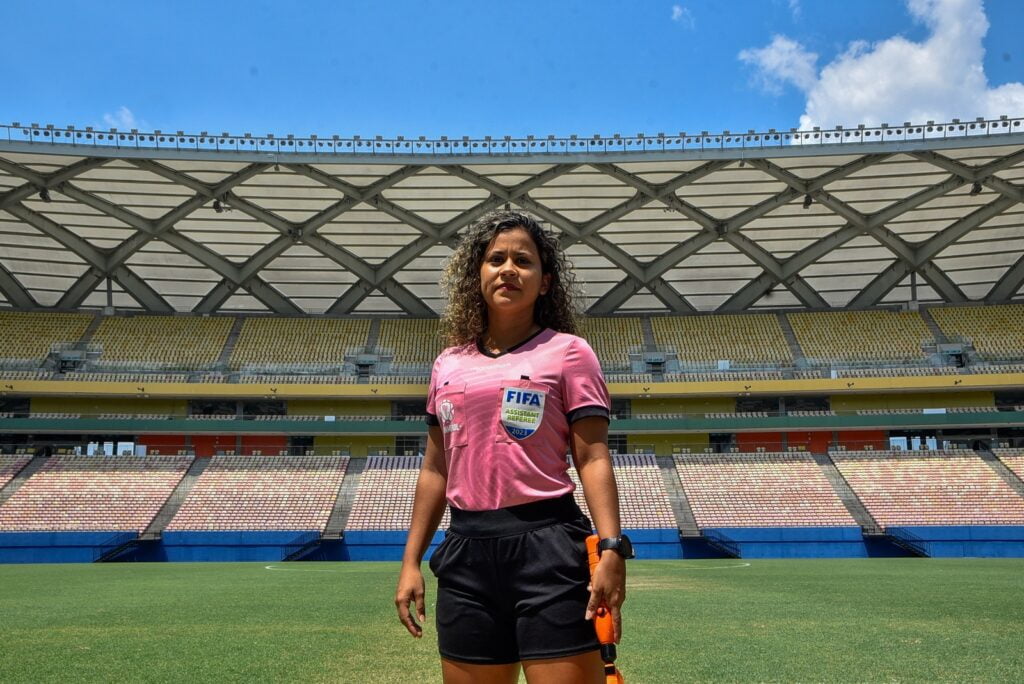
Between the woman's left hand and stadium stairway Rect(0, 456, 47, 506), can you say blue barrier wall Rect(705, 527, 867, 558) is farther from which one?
the woman's left hand

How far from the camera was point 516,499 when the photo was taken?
3.28 metres

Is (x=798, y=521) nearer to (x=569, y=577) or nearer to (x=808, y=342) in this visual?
(x=808, y=342)

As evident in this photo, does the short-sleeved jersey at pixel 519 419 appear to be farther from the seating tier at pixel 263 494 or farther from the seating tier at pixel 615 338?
the seating tier at pixel 615 338

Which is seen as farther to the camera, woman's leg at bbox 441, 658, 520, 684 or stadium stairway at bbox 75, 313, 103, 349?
stadium stairway at bbox 75, 313, 103, 349

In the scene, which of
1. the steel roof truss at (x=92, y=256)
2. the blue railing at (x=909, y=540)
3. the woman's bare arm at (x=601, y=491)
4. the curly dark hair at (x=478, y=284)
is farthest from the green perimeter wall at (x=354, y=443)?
the woman's bare arm at (x=601, y=491)

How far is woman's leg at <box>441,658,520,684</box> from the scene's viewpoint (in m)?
3.24

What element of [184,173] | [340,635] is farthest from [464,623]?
[184,173]

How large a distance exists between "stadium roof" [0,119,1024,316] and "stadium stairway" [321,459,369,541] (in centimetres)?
968

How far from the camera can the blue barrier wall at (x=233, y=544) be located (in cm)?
3706

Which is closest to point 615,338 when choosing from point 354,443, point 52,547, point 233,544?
point 354,443

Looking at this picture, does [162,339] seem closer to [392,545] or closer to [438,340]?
[392,545]

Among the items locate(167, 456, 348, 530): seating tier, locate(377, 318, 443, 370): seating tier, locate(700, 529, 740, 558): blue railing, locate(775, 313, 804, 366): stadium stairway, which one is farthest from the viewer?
locate(377, 318, 443, 370): seating tier

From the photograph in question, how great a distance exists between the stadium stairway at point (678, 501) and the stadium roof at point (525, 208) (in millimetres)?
9887

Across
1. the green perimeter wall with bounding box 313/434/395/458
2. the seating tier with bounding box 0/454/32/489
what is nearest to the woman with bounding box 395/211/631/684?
the seating tier with bounding box 0/454/32/489
